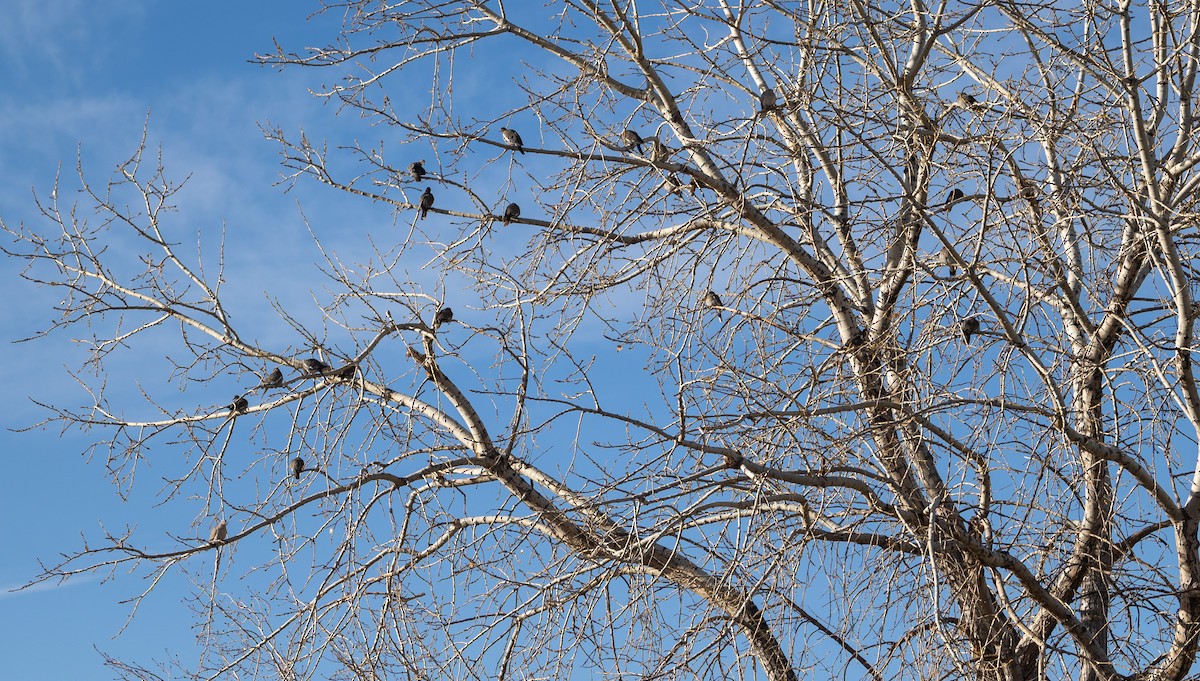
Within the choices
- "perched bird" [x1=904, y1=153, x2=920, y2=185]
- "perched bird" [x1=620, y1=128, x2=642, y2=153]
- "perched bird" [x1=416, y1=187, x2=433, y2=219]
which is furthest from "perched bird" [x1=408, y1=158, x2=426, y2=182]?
"perched bird" [x1=904, y1=153, x2=920, y2=185]

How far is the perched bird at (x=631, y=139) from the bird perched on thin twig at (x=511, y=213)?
2.64 feet

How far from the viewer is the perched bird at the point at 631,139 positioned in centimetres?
685

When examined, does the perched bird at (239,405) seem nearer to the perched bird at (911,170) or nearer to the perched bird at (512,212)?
the perched bird at (512,212)

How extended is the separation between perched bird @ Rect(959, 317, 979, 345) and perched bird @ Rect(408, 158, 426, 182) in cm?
321

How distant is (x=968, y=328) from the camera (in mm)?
5832

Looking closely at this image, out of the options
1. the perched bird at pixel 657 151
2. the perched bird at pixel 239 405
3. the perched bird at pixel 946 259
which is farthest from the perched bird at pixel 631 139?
the perched bird at pixel 239 405

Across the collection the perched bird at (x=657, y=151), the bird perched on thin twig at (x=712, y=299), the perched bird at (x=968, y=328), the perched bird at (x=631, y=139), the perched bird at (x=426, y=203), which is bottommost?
the perched bird at (x=968, y=328)

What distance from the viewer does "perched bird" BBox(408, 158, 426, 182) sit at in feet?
23.2

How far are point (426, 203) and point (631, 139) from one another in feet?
4.36

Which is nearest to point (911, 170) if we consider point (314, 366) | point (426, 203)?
point (426, 203)

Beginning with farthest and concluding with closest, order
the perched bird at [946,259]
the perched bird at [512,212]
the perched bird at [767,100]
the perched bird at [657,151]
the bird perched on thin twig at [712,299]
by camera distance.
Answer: the perched bird at [512,212]
the bird perched on thin twig at [712,299]
the perched bird at [657,151]
the perched bird at [767,100]
the perched bird at [946,259]

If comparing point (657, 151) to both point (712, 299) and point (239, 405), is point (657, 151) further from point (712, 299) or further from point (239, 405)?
point (239, 405)

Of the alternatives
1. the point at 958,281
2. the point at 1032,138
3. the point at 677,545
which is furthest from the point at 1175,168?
the point at 677,545

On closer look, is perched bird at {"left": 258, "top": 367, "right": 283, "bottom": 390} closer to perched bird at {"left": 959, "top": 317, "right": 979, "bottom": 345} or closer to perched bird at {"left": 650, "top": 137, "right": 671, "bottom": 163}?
perched bird at {"left": 650, "top": 137, "right": 671, "bottom": 163}
